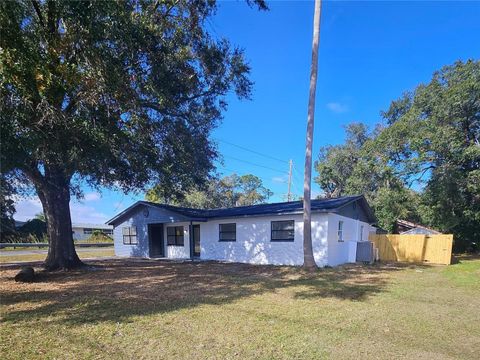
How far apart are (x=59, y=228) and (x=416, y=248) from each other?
724 inches

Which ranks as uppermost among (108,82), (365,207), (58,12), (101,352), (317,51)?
(317,51)

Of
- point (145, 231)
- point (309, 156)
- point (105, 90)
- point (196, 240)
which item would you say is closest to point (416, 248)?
point (309, 156)

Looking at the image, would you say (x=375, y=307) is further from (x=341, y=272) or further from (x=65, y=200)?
(x=65, y=200)

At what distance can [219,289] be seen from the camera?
9352mm

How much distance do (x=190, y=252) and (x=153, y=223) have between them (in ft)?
11.6

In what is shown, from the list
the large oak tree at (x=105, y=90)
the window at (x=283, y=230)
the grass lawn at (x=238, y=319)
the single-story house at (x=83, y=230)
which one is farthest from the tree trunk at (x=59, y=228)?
the single-story house at (x=83, y=230)

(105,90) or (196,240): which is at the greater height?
(105,90)

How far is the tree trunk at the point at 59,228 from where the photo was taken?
12.7 metres

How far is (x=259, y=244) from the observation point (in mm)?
16750

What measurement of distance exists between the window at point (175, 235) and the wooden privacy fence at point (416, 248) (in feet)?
40.2

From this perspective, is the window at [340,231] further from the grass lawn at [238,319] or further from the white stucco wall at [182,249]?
the white stucco wall at [182,249]

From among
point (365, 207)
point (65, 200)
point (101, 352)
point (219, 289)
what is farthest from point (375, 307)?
point (365, 207)

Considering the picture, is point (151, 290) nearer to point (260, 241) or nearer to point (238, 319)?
point (238, 319)

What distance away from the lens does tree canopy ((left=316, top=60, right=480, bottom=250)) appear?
1952cm
